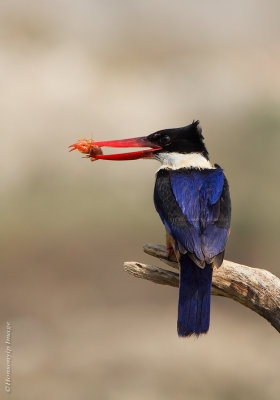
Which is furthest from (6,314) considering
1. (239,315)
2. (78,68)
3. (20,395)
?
(78,68)

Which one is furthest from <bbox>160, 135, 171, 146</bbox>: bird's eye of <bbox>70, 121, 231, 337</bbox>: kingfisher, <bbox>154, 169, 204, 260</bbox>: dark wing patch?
<bbox>154, 169, 204, 260</bbox>: dark wing patch

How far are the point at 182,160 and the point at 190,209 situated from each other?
637 mm

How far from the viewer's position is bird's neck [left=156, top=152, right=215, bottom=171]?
504 centimetres

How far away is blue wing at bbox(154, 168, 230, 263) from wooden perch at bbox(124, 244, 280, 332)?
0.20m

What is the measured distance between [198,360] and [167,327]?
0.62 m

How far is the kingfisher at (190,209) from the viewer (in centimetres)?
422

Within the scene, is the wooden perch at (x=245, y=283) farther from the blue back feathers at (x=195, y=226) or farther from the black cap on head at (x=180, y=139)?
the black cap on head at (x=180, y=139)

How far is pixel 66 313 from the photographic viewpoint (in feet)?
30.5

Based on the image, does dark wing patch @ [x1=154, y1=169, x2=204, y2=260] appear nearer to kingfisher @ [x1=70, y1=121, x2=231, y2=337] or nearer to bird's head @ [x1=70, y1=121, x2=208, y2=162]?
kingfisher @ [x1=70, y1=121, x2=231, y2=337]

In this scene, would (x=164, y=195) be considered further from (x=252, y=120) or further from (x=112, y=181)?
(x=252, y=120)

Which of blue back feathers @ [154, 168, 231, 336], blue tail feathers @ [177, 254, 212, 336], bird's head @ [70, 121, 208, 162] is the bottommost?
blue tail feathers @ [177, 254, 212, 336]

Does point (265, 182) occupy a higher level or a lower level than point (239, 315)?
higher

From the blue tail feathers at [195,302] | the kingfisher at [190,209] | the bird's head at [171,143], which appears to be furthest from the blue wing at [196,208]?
the bird's head at [171,143]

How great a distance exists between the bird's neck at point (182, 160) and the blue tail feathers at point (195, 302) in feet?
3.08
